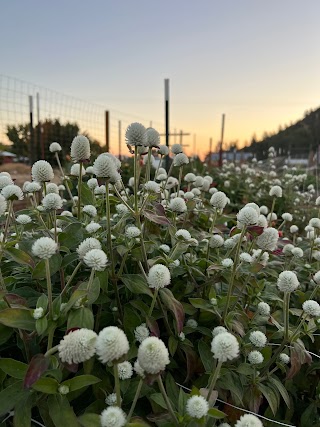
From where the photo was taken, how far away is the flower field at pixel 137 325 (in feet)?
3.36

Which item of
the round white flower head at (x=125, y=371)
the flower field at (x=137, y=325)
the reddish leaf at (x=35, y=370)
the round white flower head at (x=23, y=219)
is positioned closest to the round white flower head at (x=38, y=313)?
the flower field at (x=137, y=325)

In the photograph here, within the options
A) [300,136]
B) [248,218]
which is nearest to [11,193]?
[248,218]

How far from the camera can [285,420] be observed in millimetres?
1651

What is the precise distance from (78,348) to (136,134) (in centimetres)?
85

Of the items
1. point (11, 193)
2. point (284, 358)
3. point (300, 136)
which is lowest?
point (284, 358)

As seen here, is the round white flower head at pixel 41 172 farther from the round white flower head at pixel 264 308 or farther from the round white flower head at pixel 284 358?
the round white flower head at pixel 284 358

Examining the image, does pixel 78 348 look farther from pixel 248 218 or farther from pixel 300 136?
pixel 300 136

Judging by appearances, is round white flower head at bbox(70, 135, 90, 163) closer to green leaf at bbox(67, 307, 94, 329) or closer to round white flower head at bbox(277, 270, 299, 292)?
green leaf at bbox(67, 307, 94, 329)

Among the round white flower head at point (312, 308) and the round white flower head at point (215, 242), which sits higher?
the round white flower head at point (215, 242)

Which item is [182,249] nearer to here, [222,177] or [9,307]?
[9,307]

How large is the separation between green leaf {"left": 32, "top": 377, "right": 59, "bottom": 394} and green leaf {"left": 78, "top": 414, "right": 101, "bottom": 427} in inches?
Result: 4.1

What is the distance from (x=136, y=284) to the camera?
136cm

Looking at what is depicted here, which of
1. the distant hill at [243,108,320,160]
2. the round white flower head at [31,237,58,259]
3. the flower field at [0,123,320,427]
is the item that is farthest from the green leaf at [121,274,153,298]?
the distant hill at [243,108,320,160]

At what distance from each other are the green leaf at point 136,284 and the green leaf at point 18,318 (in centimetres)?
34
